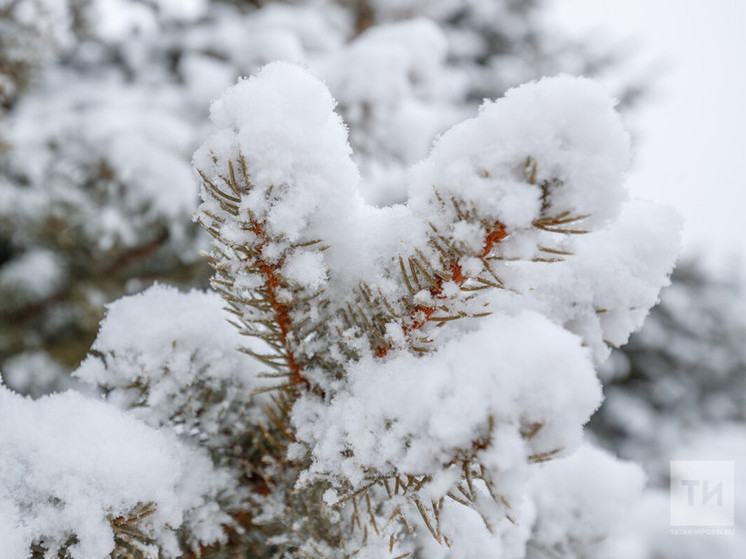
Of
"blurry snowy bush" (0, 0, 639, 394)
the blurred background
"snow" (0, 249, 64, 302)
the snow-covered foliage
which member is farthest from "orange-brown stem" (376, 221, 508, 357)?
"snow" (0, 249, 64, 302)

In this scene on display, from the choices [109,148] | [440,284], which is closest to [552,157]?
[440,284]

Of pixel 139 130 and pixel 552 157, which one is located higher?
pixel 139 130

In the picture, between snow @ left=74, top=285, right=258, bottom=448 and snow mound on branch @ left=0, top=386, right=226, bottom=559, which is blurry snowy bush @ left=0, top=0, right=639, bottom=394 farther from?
snow mound on branch @ left=0, top=386, right=226, bottom=559

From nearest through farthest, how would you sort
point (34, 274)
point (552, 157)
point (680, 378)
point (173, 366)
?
point (552, 157)
point (173, 366)
point (34, 274)
point (680, 378)

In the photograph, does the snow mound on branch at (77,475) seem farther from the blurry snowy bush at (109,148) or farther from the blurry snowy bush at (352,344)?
the blurry snowy bush at (109,148)

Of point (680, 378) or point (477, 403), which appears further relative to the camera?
point (680, 378)

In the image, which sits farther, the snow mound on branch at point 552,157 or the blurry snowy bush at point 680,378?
the blurry snowy bush at point 680,378

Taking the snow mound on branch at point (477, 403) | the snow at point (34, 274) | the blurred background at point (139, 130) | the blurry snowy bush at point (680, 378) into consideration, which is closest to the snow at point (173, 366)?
the snow mound on branch at point (477, 403)

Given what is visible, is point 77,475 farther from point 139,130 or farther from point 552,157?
point 139,130
